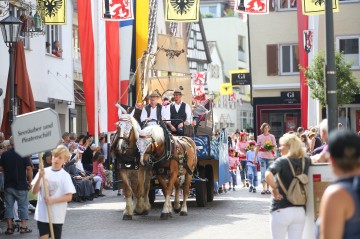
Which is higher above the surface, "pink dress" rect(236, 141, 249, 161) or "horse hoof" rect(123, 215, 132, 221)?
"pink dress" rect(236, 141, 249, 161)

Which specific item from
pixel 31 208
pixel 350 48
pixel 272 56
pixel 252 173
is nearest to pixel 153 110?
pixel 31 208

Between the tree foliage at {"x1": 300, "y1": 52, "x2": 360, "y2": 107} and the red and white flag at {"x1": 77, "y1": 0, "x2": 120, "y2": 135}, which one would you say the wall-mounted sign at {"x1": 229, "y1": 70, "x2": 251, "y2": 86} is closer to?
the tree foliage at {"x1": 300, "y1": 52, "x2": 360, "y2": 107}

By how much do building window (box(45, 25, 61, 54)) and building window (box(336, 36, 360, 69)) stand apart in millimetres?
14963

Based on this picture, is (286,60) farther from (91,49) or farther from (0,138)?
(0,138)

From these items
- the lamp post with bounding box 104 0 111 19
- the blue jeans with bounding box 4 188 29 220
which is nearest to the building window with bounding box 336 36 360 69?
the lamp post with bounding box 104 0 111 19

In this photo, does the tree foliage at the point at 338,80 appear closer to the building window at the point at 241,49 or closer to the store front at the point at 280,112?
the store front at the point at 280,112

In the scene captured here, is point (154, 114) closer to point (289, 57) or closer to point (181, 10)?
point (181, 10)

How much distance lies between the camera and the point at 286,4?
4925 centimetres

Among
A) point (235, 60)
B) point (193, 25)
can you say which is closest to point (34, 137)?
point (193, 25)

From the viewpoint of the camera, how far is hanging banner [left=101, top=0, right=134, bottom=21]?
99.3 ft

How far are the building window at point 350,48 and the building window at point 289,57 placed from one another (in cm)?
314

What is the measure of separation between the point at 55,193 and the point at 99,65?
20.4 meters

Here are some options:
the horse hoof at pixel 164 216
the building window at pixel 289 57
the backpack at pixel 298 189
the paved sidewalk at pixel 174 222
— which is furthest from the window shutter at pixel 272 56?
the backpack at pixel 298 189

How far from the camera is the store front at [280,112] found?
159 ft
